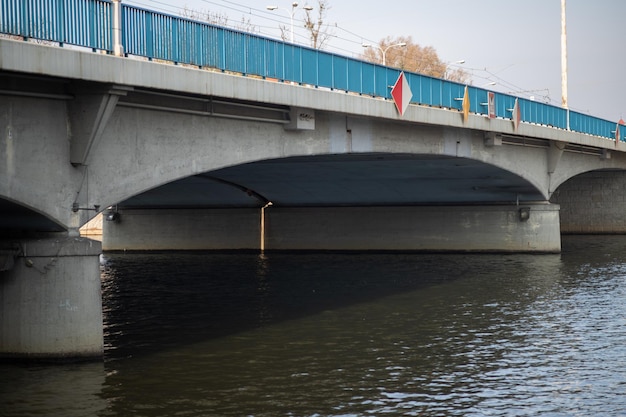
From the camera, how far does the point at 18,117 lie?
55.5 feet

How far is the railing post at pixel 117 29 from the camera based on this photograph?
1886 centimetres

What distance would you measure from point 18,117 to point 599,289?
2245cm

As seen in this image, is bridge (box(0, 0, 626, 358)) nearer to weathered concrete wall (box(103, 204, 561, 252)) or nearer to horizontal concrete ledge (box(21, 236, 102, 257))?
horizontal concrete ledge (box(21, 236, 102, 257))

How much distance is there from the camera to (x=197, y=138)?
70.1ft

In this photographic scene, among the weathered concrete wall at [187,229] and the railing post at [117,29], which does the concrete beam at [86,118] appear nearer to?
the railing post at [117,29]

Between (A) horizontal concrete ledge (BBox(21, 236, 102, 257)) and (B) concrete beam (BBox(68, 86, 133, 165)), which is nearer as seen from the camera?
(A) horizontal concrete ledge (BBox(21, 236, 102, 257))

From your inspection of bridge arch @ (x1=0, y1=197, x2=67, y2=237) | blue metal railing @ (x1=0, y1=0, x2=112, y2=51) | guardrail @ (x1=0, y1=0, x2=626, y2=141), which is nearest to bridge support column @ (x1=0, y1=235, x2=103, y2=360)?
bridge arch @ (x1=0, y1=197, x2=67, y2=237)

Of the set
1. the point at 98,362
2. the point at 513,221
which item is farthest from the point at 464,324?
the point at 513,221

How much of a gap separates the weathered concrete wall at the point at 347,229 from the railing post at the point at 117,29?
31.8 metres

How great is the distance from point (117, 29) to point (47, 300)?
5779mm

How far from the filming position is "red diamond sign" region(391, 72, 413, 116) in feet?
98.3

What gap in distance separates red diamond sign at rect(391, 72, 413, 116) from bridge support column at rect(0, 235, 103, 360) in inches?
573

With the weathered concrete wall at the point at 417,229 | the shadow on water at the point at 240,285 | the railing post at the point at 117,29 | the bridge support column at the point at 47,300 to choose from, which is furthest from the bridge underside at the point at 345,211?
the bridge support column at the point at 47,300

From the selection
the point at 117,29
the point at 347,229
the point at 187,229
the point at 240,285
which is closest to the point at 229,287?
the point at 240,285
